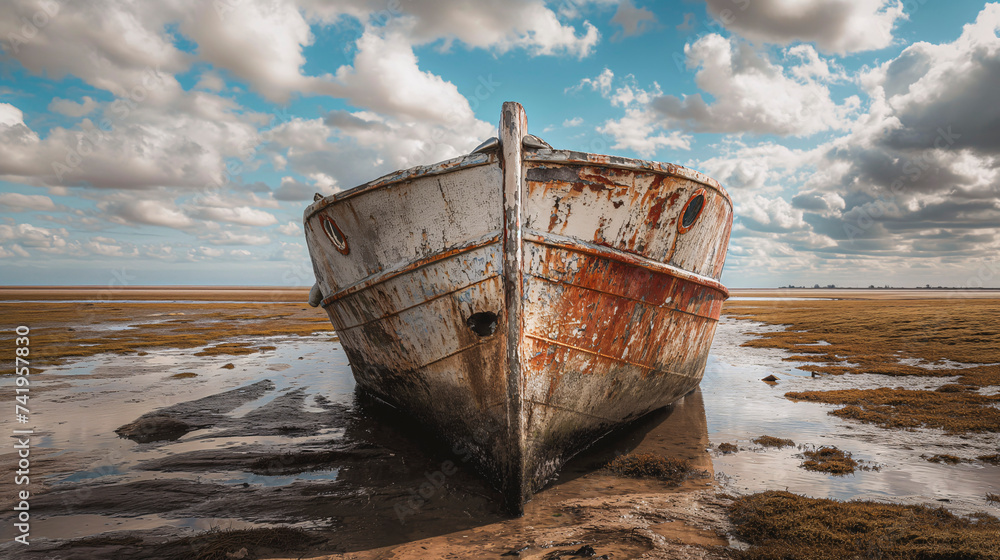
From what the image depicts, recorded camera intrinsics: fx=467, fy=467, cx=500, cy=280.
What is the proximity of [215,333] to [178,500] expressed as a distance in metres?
16.8

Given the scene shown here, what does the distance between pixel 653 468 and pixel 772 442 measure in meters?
1.79

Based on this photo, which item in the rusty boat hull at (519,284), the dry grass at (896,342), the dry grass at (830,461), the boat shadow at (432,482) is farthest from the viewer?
the dry grass at (896,342)

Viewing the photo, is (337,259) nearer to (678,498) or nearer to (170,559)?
(170,559)

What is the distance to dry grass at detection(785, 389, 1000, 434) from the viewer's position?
5.70 m

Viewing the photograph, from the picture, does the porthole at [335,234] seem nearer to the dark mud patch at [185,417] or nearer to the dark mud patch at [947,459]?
the dark mud patch at [185,417]

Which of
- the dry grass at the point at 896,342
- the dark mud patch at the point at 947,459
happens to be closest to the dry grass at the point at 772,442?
the dark mud patch at the point at 947,459

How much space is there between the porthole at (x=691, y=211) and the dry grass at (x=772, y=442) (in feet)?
8.59

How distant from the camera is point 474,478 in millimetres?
4465

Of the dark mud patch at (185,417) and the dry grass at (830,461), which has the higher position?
the dry grass at (830,461)

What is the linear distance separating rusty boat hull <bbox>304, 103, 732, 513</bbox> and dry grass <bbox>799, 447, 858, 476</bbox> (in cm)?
171

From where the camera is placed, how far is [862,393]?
294 inches

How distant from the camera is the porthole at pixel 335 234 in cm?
487

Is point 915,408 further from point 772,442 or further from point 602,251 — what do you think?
point 602,251

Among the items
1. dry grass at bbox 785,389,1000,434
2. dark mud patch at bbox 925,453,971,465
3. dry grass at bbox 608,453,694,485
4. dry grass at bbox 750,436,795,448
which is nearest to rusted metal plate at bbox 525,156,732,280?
dry grass at bbox 608,453,694,485
